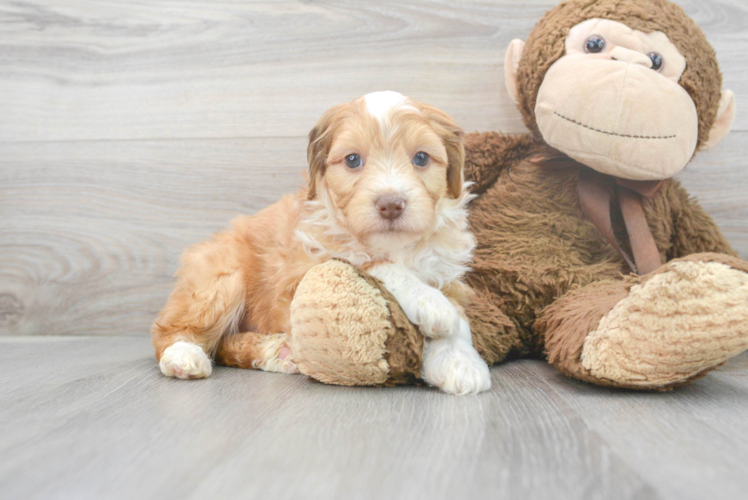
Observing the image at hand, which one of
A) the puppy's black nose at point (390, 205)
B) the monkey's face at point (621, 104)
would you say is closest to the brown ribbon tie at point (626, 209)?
the monkey's face at point (621, 104)

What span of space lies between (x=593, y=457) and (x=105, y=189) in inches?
76.3

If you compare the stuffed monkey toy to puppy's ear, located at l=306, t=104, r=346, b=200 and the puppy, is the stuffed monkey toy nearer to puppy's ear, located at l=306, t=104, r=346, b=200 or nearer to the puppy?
the puppy

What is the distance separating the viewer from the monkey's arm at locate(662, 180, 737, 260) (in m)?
1.60

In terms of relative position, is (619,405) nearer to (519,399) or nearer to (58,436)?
(519,399)

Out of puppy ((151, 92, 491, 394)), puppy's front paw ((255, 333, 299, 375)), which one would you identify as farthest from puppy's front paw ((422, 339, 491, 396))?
puppy's front paw ((255, 333, 299, 375))

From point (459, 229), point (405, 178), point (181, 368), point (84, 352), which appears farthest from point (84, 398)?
point (459, 229)

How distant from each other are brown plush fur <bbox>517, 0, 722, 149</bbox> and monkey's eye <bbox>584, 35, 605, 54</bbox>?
0.07 meters

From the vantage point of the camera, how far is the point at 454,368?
1214mm

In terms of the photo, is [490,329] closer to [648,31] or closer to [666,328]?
[666,328]

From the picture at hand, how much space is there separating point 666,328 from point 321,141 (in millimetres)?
857

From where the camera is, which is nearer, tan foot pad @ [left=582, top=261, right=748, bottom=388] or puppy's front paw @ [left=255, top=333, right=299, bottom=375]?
tan foot pad @ [left=582, top=261, right=748, bottom=388]

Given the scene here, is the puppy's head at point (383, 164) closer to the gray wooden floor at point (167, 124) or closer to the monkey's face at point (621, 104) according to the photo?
the monkey's face at point (621, 104)

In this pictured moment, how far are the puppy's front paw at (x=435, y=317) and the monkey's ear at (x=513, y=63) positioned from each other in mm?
801

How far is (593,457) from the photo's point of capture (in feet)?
2.74
